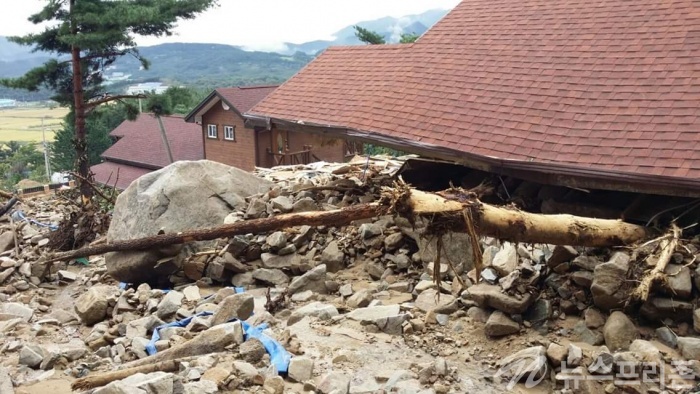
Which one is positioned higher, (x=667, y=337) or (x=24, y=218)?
(x=667, y=337)

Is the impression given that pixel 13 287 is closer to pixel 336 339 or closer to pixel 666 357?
pixel 336 339

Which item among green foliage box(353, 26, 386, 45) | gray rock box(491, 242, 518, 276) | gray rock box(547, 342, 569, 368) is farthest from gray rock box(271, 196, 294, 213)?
green foliage box(353, 26, 386, 45)

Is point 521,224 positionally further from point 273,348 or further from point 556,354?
point 273,348

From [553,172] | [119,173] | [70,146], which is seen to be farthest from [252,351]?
[70,146]

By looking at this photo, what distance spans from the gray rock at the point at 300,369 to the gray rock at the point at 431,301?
5.45 ft

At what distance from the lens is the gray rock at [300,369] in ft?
15.9

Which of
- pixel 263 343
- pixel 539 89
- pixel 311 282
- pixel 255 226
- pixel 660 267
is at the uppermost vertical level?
pixel 539 89

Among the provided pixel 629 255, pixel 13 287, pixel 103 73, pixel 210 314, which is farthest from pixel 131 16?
pixel 629 255

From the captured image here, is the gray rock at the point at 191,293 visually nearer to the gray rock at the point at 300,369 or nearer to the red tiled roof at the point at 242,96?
the gray rock at the point at 300,369

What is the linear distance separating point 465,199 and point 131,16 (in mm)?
13323

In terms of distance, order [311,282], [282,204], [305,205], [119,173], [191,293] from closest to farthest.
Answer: [311,282] → [191,293] → [282,204] → [305,205] → [119,173]

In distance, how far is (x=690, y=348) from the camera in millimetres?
4984

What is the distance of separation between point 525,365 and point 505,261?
4.59 feet

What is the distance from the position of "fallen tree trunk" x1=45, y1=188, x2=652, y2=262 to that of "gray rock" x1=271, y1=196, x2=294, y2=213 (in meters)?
2.35
